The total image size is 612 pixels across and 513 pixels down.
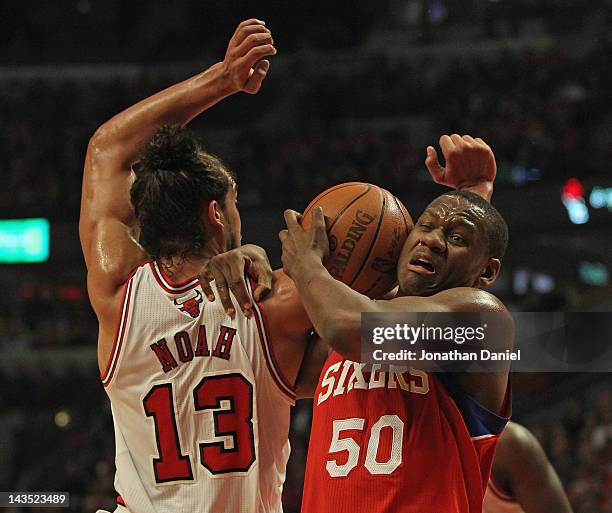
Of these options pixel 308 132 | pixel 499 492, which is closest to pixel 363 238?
pixel 499 492

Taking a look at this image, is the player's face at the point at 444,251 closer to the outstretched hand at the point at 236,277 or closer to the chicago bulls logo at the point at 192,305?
the outstretched hand at the point at 236,277

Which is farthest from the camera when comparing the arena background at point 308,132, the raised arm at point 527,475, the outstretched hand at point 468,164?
the arena background at point 308,132

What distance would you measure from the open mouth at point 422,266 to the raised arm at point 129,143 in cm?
88

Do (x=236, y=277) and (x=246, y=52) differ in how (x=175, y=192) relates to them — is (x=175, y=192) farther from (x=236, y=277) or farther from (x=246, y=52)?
(x=246, y=52)

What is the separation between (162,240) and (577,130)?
1032cm

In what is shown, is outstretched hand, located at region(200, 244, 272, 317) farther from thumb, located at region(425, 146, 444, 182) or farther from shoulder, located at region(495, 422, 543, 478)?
shoulder, located at region(495, 422, 543, 478)

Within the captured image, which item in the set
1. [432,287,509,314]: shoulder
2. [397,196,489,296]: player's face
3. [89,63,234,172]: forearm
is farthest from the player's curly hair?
[432,287,509,314]: shoulder

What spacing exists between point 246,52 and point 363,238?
2.63ft

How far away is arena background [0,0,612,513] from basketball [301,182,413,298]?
7.11 m

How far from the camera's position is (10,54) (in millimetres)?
15750

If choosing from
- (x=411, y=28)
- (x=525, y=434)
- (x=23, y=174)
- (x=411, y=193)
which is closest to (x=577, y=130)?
(x=411, y=193)

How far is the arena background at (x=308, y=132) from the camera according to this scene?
37.8 feet

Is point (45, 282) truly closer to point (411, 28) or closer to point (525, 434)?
point (411, 28)

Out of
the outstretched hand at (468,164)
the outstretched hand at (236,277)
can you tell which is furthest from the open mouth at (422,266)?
the outstretched hand at (468,164)
